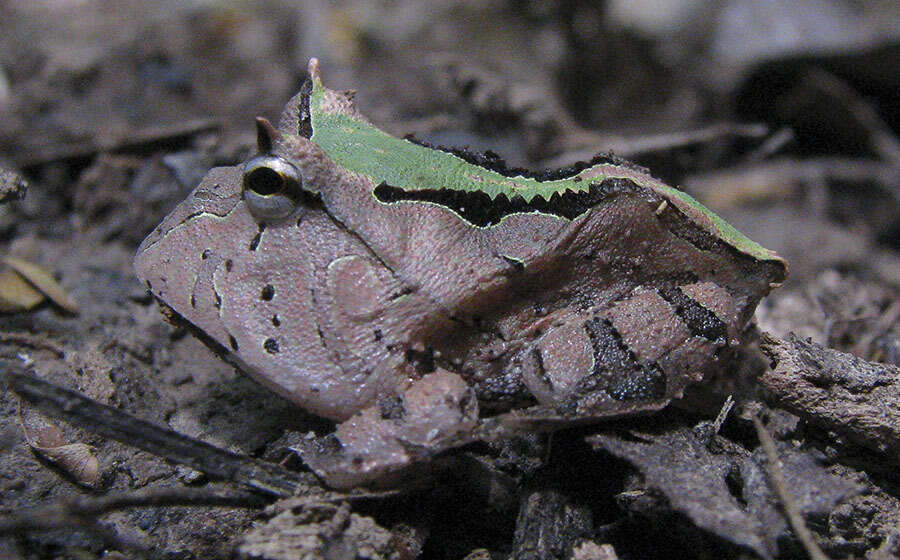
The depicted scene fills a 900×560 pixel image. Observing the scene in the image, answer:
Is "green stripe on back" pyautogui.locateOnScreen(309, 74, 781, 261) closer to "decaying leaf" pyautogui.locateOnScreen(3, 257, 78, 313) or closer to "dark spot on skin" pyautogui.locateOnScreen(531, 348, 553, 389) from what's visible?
"dark spot on skin" pyautogui.locateOnScreen(531, 348, 553, 389)

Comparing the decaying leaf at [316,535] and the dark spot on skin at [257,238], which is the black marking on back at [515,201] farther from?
the decaying leaf at [316,535]

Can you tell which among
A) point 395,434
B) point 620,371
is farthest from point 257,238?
point 620,371

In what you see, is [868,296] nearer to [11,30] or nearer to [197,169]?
[197,169]

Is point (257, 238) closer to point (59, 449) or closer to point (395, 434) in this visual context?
point (395, 434)

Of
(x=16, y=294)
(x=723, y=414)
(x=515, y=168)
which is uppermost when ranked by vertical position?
(x=16, y=294)

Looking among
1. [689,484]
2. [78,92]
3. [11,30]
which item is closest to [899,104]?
[689,484]

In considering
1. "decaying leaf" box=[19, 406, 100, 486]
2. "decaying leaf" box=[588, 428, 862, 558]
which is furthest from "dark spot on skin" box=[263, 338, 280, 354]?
"decaying leaf" box=[588, 428, 862, 558]

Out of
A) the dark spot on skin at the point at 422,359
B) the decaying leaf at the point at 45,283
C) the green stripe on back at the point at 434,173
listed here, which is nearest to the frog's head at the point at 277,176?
the green stripe on back at the point at 434,173
